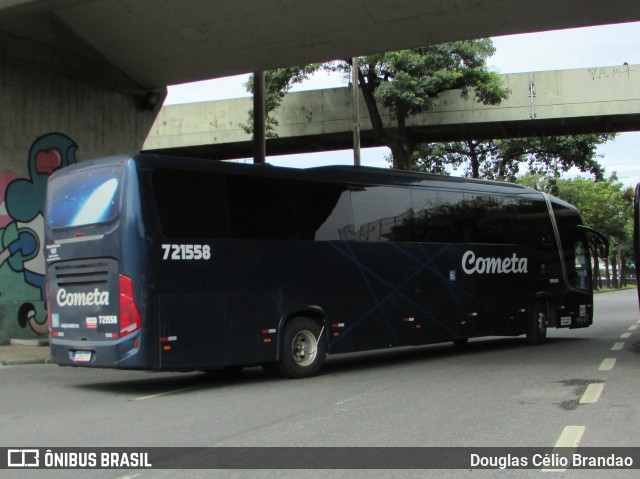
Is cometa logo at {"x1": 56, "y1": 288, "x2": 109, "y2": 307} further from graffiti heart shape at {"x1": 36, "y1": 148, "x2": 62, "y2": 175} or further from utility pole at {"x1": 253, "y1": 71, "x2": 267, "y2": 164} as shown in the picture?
utility pole at {"x1": 253, "y1": 71, "x2": 267, "y2": 164}

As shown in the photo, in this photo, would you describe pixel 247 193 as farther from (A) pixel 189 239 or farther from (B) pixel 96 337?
(B) pixel 96 337

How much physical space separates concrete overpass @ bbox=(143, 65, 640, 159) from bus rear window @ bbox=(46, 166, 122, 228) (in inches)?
678

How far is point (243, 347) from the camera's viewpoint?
1013cm

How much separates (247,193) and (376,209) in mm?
2848

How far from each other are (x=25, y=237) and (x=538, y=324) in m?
11.9

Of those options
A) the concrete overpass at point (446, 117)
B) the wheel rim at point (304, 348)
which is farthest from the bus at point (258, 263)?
the concrete overpass at point (446, 117)

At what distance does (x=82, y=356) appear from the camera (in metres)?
9.63

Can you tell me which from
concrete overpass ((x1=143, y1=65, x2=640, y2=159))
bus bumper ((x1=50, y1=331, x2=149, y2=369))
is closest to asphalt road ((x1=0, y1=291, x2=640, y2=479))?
bus bumper ((x1=50, y1=331, x2=149, y2=369))

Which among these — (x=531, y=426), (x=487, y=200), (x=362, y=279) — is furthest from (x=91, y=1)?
(x=531, y=426)

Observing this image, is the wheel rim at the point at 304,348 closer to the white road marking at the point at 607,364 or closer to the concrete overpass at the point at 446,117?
the white road marking at the point at 607,364

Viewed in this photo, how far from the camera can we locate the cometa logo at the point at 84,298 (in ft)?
31.0

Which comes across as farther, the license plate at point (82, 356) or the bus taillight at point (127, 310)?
the license plate at point (82, 356)

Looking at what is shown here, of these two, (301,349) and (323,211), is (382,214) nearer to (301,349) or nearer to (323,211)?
(323,211)

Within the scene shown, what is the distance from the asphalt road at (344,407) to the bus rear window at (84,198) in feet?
8.10
